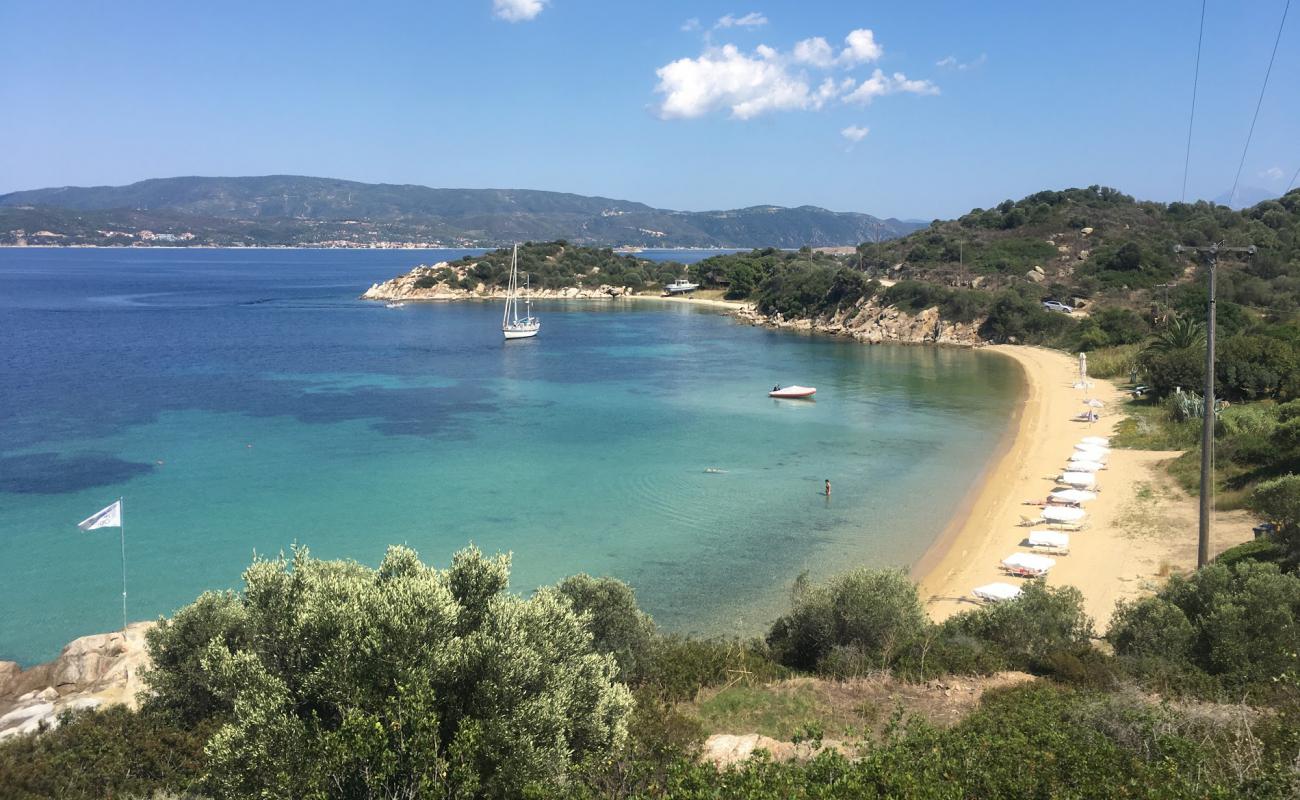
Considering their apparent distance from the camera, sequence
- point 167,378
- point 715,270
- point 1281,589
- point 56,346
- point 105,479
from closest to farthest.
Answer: point 1281,589 → point 105,479 → point 167,378 → point 56,346 → point 715,270

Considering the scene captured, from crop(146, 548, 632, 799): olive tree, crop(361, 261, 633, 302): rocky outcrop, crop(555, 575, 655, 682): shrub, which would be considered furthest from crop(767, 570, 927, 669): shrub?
crop(361, 261, 633, 302): rocky outcrop

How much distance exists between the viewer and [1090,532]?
Answer: 20906 mm

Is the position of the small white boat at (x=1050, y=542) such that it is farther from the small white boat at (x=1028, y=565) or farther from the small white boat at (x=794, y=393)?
the small white boat at (x=794, y=393)

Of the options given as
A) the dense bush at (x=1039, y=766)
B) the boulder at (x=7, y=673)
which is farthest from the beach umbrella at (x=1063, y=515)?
the boulder at (x=7, y=673)

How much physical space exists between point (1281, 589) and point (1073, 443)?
19944 millimetres

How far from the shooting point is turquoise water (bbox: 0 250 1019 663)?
A: 20172 millimetres

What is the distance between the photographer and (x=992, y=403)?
40.4 meters

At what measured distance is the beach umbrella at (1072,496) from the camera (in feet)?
74.8

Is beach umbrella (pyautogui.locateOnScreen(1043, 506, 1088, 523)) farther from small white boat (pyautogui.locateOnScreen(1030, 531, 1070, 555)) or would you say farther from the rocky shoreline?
the rocky shoreline

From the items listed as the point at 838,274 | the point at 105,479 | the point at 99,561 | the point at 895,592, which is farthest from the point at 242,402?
the point at 838,274

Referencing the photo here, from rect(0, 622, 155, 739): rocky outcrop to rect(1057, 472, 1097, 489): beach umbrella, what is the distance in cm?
2403

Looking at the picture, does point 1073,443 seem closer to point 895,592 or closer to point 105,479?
point 895,592

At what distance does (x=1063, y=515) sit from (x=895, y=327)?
1862 inches

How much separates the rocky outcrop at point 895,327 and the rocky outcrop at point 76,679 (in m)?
58.7
